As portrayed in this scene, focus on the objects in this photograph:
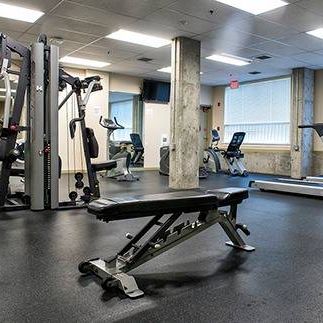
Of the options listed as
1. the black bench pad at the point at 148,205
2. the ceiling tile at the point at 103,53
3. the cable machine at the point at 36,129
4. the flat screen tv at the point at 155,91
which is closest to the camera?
the black bench pad at the point at 148,205

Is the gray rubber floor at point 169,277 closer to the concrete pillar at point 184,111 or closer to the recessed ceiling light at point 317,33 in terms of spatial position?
the concrete pillar at point 184,111

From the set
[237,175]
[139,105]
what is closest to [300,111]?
[237,175]

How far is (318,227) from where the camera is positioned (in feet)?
13.6

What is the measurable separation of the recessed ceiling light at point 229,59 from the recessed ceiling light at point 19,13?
422 cm

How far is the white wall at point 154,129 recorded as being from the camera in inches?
457

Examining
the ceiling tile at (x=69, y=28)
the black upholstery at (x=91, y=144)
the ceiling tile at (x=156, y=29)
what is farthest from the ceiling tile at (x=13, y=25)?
the black upholstery at (x=91, y=144)

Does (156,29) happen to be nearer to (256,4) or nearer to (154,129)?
(256,4)

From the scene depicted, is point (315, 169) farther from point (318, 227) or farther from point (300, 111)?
point (318, 227)

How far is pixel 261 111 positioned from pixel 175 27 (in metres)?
5.83

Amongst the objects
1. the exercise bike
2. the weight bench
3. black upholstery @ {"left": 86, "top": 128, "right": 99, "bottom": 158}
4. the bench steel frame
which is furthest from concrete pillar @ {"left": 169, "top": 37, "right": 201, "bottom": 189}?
the bench steel frame

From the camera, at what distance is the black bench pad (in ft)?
7.22

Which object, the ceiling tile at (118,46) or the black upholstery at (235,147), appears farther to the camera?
the black upholstery at (235,147)

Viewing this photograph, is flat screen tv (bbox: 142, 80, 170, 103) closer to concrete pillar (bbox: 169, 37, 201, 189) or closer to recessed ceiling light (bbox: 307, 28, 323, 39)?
concrete pillar (bbox: 169, 37, 201, 189)

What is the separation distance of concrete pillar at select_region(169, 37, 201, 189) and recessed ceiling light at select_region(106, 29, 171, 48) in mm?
416
